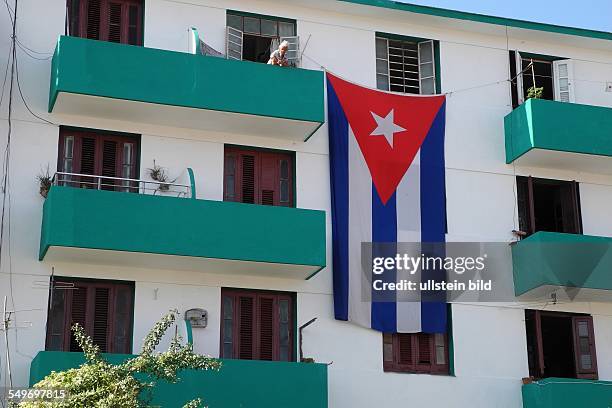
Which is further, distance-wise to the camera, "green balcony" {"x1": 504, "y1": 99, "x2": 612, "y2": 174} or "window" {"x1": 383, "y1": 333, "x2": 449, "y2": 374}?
"green balcony" {"x1": 504, "y1": 99, "x2": 612, "y2": 174}

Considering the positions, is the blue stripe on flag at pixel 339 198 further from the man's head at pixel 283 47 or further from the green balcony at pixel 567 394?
the green balcony at pixel 567 394

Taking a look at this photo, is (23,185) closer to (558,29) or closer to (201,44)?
(201,44)

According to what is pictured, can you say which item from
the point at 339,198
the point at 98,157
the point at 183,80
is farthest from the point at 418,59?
the point at 98,157

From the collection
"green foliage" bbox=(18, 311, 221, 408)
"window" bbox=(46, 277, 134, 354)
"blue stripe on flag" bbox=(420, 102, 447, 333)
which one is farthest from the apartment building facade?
→ "green foliage" bbox=(18, 311, 221, 408)

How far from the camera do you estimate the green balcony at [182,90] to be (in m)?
21.8

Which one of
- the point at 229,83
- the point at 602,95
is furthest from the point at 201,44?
the point at 602,95

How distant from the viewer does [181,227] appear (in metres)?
21.5

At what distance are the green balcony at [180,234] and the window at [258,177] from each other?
132 cm

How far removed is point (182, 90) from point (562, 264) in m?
8.66

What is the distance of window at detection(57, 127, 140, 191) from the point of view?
73.5 ft

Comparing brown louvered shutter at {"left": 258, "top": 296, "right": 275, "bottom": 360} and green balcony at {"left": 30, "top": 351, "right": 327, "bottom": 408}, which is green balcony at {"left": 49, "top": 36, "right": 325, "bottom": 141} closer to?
brown louvered shutter at {"left": 258, "top": 296, "right": 275, "bottom": 360}

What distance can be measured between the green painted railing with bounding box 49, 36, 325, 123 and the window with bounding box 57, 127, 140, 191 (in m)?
0.85

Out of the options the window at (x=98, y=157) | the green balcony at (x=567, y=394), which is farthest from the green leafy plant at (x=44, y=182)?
the green balcony at (x=567, y=394)

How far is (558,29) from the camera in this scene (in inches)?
1032
